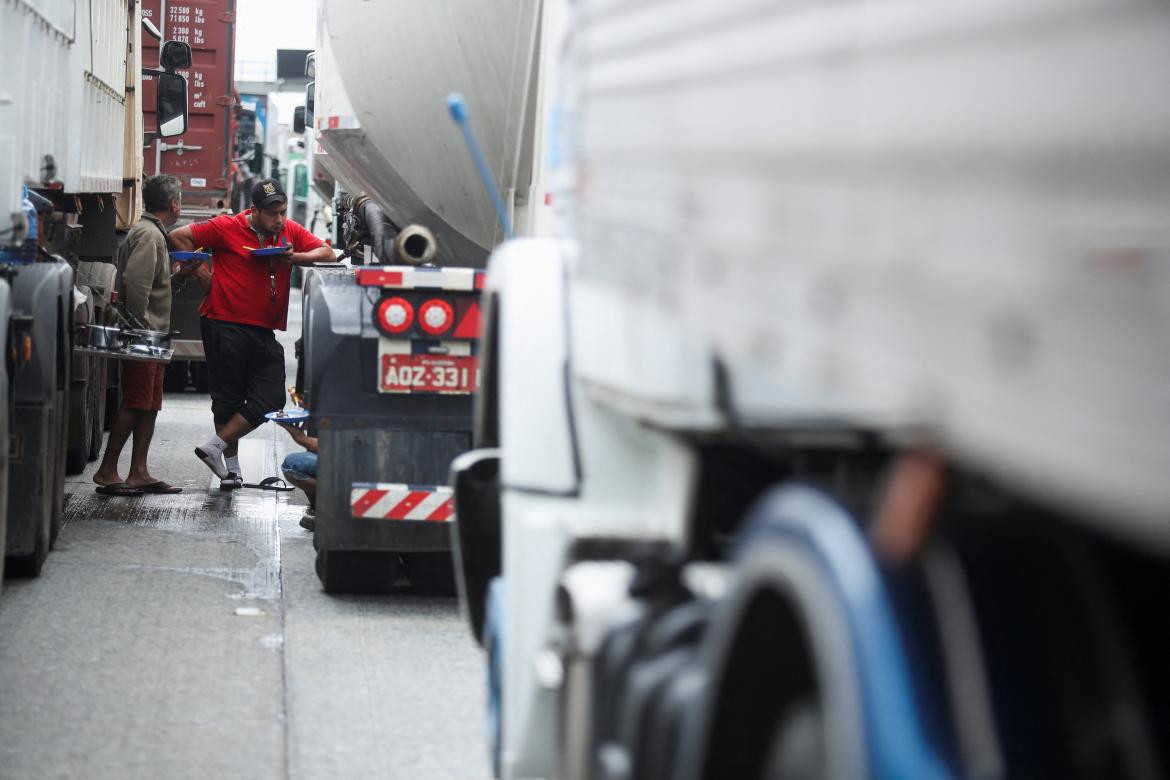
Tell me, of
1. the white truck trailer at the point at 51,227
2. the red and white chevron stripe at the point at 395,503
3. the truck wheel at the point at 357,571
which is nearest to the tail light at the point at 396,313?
the red and white chevron stripe at the point at 395,503

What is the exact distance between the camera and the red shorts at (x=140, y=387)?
10.5 metres

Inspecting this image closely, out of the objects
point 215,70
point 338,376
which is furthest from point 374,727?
point 215,70

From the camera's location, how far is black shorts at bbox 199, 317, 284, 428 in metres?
10.4

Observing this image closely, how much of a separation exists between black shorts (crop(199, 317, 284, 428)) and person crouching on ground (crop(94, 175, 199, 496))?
0.34 meters

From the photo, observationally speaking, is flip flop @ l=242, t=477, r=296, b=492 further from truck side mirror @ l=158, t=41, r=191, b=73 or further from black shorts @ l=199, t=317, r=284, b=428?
truck side mirror @ l=158, t=41, r=191, b=73

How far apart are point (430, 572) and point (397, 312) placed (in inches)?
48.5

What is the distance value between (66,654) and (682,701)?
15.0 ft

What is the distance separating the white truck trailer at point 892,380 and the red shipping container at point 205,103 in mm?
16162

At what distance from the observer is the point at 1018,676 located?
1748mm

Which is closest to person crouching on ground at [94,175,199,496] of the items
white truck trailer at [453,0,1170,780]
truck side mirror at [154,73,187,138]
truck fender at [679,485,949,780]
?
truck side mirror at [154,73,187,138]

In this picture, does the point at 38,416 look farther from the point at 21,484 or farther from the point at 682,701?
the point at 682,701

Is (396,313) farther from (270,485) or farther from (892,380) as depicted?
(892,380)

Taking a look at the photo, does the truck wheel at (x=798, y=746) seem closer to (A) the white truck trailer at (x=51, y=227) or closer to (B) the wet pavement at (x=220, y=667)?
(B) the wet pavement at (x=220, y=667)

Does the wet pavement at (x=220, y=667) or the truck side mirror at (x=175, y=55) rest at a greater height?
the truck side mirror at (x=175, y=55)
